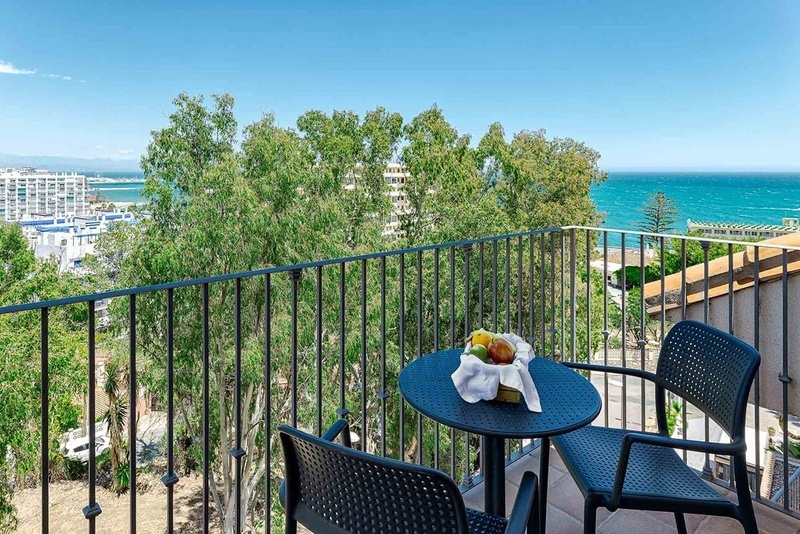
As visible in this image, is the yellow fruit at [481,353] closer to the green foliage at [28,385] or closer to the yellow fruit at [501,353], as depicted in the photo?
the yellow fruit at [501,353]

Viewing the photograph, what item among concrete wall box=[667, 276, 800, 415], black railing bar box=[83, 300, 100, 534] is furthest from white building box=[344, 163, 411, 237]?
black railing bar box=[83, 300, 100, 534]

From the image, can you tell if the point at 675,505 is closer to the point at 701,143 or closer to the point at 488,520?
the point at 488,520

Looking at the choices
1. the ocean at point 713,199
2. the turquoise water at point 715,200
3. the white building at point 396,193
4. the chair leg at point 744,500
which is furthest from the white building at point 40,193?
the turquoise water at point 715,200

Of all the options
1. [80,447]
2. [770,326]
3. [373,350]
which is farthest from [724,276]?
[80,447]

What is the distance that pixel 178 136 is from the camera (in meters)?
9.29

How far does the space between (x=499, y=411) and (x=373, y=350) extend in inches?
347

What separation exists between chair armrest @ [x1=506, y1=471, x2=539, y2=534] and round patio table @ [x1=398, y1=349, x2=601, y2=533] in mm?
132

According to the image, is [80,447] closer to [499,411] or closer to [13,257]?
[13,257]

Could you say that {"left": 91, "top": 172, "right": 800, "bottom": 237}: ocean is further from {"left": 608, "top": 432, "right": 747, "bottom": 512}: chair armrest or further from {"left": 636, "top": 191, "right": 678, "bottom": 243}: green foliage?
{"left": 608, "top": 432, "right": 747, "bottom": 512}: chair armrest

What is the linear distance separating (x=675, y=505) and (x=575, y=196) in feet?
47.6

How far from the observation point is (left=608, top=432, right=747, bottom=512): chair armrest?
1.20 metres

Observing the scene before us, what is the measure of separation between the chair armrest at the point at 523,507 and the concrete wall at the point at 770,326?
2.09 m

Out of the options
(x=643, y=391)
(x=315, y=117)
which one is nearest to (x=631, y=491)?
(x=643, y=391)

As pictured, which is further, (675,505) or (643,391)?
(643,391)
